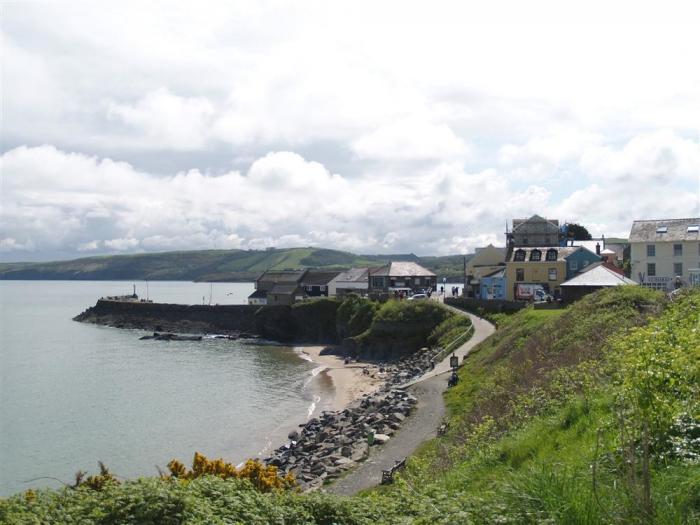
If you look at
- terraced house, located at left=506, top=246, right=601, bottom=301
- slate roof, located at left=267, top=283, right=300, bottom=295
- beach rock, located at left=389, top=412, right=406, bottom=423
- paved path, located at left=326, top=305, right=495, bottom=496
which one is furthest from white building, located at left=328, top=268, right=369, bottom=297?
beach rock, located at left=389, top=412, right=406, bottom=423

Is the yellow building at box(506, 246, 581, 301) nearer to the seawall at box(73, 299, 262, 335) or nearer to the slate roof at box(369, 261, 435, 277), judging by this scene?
the slate roof at box(369, 261, 435, 277)

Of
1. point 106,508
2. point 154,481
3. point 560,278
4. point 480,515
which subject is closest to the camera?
point 480,515

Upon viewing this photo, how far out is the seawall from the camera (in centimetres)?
9806

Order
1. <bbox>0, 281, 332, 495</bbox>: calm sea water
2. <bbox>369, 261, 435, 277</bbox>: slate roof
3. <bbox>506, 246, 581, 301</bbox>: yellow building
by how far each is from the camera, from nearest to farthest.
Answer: <bbox>0, 281, 332, 495</bbox>: calm sea water < <bbox>506, 246, 581, 301</bbox>: yellow building < <bbox>369, 261, 435, 277</bbox>: slate roof

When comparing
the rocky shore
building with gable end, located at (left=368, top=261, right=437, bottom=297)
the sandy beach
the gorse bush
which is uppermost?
building with gable end, located at (left=368, top=261, right=437, bottom=297)

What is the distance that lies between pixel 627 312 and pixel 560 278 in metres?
36.5

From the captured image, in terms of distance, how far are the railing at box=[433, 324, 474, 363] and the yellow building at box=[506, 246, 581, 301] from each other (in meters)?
13.8

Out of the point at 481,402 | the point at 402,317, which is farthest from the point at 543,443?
the point at 402,317

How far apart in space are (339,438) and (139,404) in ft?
70.0

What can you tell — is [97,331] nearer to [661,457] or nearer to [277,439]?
[277,439]

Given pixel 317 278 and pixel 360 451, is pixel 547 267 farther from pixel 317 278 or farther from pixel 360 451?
pixel 317 278

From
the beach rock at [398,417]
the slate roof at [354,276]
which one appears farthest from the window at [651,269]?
the slate roof at [354,276]

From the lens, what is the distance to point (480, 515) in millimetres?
8484

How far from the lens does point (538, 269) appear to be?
62.5 metres
